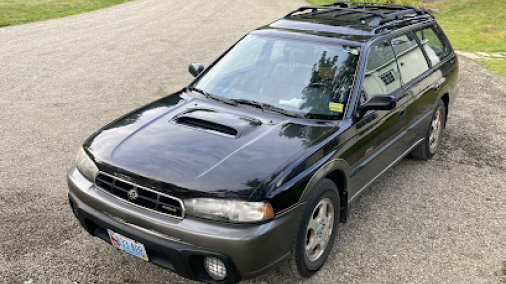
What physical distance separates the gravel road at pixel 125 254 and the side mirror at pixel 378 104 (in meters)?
1.17

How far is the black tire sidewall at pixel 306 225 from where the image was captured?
314 cm

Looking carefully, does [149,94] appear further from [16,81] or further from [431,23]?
[431,23]

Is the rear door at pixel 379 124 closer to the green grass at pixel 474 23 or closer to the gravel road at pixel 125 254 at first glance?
the gravel road at pixel 125 254

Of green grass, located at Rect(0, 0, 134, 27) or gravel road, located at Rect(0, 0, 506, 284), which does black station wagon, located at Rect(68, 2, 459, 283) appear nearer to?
gravel road, located at Rect(0, 0, 506, 284)

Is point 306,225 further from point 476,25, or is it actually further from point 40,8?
point 40,8

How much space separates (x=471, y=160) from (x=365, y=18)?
2.41 meters

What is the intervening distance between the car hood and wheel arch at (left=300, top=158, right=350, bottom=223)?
0.71 feet

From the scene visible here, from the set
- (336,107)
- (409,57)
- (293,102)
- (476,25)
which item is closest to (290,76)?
(293,102)

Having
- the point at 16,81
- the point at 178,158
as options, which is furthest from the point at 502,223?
the point at 16,81

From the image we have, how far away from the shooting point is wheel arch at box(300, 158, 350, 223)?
10.3ft

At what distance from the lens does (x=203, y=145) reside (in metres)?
3.25

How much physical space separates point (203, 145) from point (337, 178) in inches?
45.2

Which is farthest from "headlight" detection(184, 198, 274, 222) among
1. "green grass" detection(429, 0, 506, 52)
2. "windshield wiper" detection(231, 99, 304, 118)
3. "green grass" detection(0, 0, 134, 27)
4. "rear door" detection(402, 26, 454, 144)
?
"green grass" detection(0, 0, 134, 27)

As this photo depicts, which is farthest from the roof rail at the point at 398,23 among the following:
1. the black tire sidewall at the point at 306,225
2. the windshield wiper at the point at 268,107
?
the black tire sidewall at the point at 306,225
